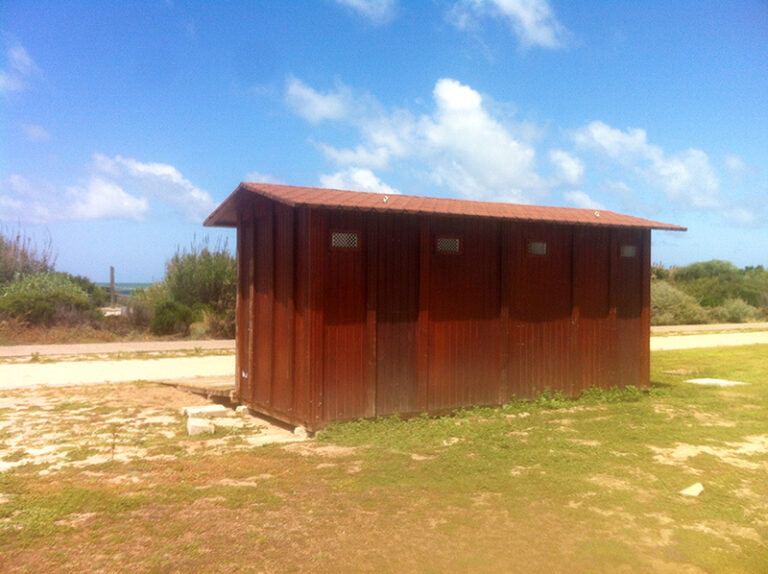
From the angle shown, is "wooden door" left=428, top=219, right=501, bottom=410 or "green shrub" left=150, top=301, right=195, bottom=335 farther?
"green shrub" left=150, top=301, right=195, bottom=335

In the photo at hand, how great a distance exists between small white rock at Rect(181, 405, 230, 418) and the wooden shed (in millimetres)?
492

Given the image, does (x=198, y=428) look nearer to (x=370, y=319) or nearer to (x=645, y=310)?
(x=370, y=319)

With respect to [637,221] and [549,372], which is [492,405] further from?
[637,221]

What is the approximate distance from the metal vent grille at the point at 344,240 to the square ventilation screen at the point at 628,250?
213 inches

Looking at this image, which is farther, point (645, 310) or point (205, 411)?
point (645, 310)

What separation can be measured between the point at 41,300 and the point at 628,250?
21.6 m

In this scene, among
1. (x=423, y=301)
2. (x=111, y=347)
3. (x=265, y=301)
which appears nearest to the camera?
(x=423, y=301)

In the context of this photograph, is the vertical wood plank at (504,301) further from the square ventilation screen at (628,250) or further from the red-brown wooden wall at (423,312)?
the square ventilation screen at (628,250)

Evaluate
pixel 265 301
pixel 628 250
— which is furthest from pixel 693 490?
pixel 265 301

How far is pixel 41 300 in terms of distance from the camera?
23.4 m

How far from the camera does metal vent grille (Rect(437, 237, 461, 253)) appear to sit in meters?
9.16

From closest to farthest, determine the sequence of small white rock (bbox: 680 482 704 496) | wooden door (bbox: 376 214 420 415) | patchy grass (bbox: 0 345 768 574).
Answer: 1. patchy grass (bbox: 0 345 768 574)
2. small white rock (bbox: 680 482 704 496)
3. wooden door (bbox: 376 214 420 415)

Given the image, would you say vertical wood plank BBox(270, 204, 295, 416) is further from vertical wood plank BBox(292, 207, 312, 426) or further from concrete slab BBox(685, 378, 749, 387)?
concrete slab BBox(685, 378, 749, 387)

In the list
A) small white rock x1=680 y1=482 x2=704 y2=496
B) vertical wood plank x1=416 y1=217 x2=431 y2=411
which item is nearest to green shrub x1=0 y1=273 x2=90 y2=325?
vertical wood plank x1=416 y1=217 x2=431 y2=411
